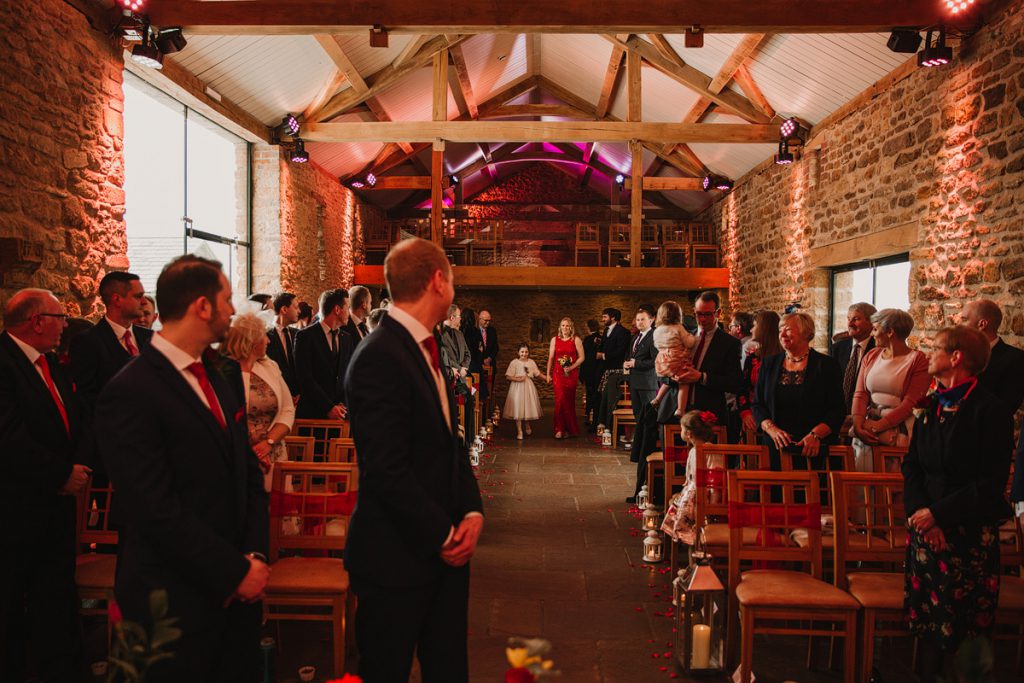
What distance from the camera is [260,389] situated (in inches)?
136

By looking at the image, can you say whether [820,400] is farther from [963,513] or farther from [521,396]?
[521,396]

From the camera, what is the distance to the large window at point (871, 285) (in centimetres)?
707

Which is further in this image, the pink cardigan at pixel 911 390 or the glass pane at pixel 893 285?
the glass pane at pixel 893 285

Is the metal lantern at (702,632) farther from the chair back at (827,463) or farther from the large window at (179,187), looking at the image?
the large window at (179,187)

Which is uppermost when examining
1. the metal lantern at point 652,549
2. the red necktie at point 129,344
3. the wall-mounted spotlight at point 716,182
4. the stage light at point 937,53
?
the wall-mounted spotlight at point 716,182

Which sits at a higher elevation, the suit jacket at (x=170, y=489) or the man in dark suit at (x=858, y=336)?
the man in dark suit at (x=858, y=336)

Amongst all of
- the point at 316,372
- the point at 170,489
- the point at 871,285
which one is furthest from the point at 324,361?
the point at 871,285

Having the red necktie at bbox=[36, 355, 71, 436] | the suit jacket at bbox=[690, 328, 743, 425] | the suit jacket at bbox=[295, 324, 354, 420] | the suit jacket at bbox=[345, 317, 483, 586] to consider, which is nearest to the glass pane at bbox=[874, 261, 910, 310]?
the suit jacket at bbox=[690, 328, 743, 425]

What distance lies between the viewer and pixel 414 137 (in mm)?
9883

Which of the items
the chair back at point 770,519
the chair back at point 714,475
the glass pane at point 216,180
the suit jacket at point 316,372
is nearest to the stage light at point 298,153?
the glass pane at point 216,180

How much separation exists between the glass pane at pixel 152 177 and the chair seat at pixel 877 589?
20.3 ft

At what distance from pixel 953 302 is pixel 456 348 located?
14.9 ft

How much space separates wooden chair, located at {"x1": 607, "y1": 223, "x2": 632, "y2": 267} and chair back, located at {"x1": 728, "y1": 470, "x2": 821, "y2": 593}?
10.2 m

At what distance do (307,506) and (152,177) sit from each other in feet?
16.8
